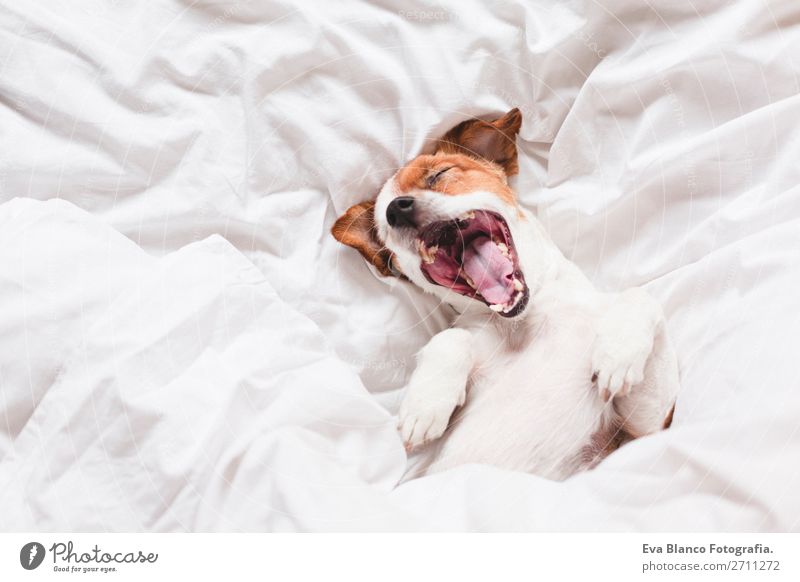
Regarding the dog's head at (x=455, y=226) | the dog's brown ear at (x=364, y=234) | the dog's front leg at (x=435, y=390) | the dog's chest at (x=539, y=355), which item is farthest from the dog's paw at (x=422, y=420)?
the dog's brown ear at (x=364, y=234)

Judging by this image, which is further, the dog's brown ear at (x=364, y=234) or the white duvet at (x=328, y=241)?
the dog's brown ear at (x=364, y=234)

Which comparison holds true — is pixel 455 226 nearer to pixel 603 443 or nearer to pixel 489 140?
pixel 489 140

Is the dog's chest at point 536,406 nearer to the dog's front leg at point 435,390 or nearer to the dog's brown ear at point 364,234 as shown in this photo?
the dog's front leg at point 435,390

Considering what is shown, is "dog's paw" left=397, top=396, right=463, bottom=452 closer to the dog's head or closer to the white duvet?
the white duvet

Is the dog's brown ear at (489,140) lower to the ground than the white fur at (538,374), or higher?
higher

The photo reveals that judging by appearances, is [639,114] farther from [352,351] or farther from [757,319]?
[352,351]

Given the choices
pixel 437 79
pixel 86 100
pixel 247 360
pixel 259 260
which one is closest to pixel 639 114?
pixel 437 79

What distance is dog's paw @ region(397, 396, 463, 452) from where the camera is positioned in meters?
1.42

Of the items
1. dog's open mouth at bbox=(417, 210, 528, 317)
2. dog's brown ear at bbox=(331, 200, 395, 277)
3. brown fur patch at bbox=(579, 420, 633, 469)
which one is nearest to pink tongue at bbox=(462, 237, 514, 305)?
dog's open mouth at bbox=(417, 210, 528, 317)

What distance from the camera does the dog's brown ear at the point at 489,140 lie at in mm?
1664

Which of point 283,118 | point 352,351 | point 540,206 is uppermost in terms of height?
point 283,118

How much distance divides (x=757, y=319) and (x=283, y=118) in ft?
3.84

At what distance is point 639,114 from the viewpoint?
162 centimetres

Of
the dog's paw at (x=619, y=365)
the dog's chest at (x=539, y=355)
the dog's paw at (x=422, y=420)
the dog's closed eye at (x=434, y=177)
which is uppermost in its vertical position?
the dog's closed eye at (x=434, y=177)
